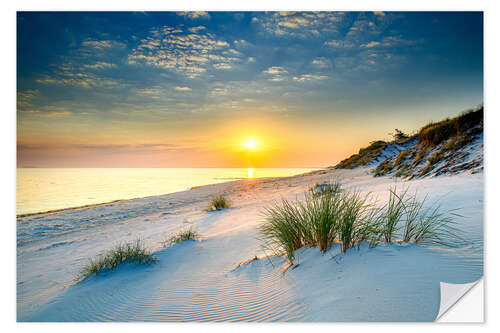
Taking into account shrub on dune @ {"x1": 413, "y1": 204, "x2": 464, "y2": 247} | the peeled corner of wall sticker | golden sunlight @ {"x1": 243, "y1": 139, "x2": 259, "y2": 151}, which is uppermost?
golden sunlight @ {"x1": 243, "y1": 139, "x2": 259, "y2": 151}

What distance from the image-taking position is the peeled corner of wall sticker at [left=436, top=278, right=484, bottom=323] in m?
1.80

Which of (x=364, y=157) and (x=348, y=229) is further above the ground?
(x=364, y=157)

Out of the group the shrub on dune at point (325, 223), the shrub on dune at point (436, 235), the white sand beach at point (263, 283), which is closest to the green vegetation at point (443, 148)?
the white sand beach at point (263, 283)

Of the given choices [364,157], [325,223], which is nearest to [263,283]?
[325,223]

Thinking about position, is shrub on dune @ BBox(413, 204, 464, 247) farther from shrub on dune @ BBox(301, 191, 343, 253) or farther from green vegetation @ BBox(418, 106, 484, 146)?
green vegetation @ BBox(418, 106, 484, 146)

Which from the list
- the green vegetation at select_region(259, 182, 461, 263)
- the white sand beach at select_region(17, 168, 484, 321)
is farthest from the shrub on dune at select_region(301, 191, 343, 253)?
the white sand beach at select_region(17, 168, 484, 321)

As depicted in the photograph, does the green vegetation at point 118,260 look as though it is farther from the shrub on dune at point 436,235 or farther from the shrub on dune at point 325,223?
the shrub on dune at point 436,235

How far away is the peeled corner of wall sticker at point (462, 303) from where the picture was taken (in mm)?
1805

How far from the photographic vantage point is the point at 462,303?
2160 millimetres

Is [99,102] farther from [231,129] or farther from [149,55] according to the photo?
[231,129]

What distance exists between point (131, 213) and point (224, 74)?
6.30 metres

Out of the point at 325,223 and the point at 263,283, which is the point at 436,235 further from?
the point at 263,283

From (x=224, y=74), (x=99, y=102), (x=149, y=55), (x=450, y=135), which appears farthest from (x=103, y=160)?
(x=450, y=135)

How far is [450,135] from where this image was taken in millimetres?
7574
